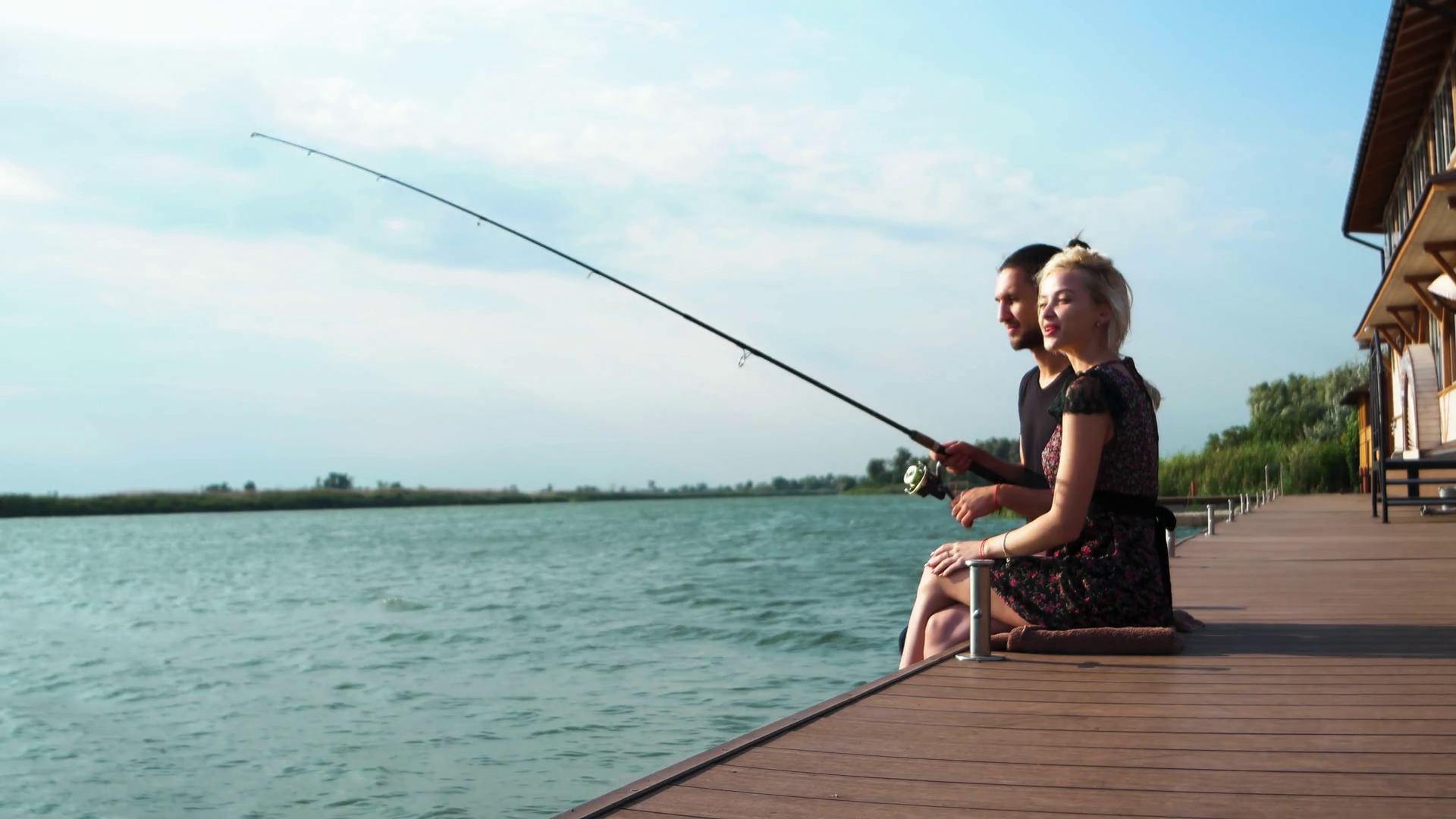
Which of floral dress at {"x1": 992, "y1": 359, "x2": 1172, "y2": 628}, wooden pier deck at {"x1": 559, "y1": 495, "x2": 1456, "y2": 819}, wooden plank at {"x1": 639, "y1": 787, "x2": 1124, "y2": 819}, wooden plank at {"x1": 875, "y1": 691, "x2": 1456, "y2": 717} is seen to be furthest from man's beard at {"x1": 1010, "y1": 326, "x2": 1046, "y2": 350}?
wooden plank at {"x1": 639, "y1": 787, "x2": 1124, "y2": 819}

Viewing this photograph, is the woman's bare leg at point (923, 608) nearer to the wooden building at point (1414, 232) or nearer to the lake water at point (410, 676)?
the lake water at point (410, 676)

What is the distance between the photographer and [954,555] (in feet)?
11.0

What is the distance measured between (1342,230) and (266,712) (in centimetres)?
1935

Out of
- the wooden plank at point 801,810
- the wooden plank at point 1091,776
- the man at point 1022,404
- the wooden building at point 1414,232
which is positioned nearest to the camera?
the wooden plank at point 801,810

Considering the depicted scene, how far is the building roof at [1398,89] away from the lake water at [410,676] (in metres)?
7.93

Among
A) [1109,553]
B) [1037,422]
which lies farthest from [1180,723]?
[1037,422]

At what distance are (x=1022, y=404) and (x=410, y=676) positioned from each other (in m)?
7.56

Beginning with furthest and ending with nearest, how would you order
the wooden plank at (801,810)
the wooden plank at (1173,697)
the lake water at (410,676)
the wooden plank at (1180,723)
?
the lake water at (410,676) < the wooden plank at (1173,697) < the wooden plank at (1180,723) < the wooden plank at (801,810)

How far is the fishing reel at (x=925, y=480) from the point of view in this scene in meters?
3.60

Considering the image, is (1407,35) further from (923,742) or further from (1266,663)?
(923,742)

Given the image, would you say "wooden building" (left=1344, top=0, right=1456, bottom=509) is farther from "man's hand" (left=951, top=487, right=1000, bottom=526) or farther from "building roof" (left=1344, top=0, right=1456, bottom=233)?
"man's hand" (left=951, top=487, right=1000, bottom=526)

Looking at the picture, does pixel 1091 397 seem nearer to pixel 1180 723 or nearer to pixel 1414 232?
pixel 1180 723

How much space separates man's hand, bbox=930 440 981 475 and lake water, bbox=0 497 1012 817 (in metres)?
3.15

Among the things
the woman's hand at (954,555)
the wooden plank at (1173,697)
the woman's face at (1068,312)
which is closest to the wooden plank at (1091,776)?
the wooden plank at (1173,697)
